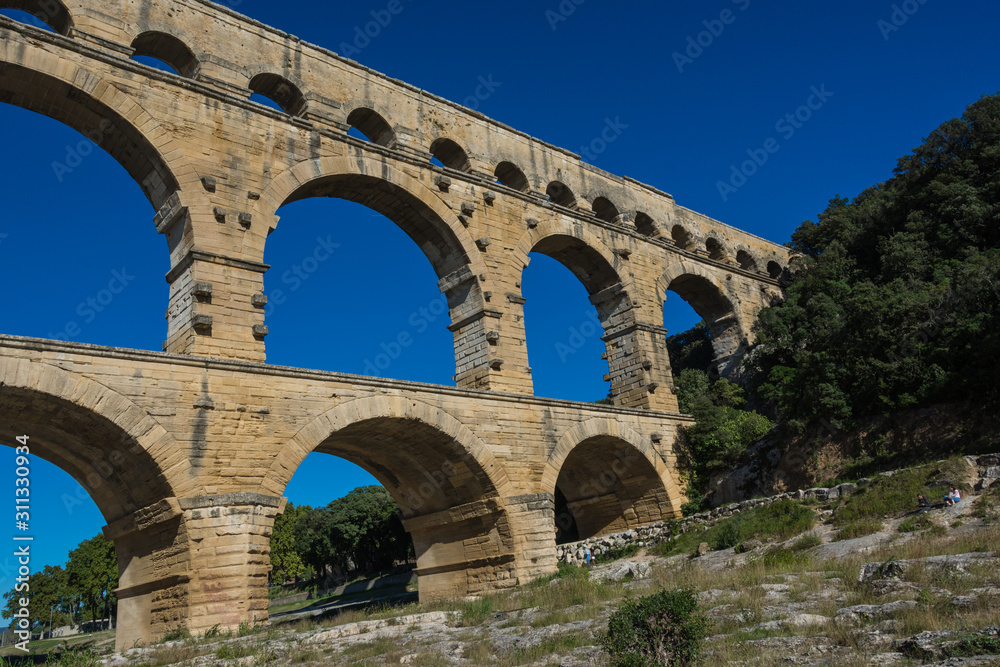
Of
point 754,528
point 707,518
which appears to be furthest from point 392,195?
point 754,528

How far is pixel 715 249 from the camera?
86.2 ft

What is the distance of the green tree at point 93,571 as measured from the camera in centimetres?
3541

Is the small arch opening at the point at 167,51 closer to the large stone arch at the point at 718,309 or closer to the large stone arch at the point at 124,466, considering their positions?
the large stone arch at the point at 124,466

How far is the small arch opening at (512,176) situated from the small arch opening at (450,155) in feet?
4.64

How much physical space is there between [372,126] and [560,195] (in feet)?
21.0

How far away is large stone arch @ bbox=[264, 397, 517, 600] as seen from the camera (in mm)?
13648

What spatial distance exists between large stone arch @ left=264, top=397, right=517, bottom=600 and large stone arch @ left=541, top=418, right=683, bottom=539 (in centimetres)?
315

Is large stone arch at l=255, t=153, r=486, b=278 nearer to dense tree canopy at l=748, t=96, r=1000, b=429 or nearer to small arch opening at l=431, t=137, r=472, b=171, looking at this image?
small arch opening at l=431, t=137, r=472, b=171

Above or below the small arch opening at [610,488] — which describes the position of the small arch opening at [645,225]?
above

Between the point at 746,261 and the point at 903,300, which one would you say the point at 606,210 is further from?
the point at 903,300

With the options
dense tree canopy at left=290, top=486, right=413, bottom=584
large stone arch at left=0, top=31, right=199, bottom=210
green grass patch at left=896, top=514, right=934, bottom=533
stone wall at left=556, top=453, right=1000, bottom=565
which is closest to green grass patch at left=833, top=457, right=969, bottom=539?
stone wall at left=556, top=453, right=1000, bottom=565

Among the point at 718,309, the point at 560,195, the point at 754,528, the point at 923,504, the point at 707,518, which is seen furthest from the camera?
the point at 718,309

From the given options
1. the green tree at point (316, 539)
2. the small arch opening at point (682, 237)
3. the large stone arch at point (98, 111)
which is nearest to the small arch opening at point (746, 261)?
the small arch opening at point (682, 237)

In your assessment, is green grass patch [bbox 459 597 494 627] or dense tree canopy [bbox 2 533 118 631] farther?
dense tree canopy [bbox 2 533 118 631]
